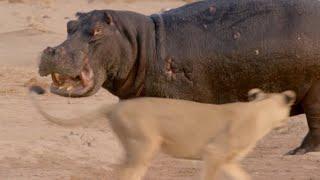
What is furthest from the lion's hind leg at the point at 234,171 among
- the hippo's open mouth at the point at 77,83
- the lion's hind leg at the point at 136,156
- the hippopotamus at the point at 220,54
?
the hippo's open mouth at the point at 77,83

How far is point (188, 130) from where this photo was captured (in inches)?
291

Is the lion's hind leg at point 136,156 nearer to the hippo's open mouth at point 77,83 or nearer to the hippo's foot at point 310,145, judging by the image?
the hippo's open mouth at point 77,83

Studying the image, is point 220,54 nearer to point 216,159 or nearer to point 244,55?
point 244,55

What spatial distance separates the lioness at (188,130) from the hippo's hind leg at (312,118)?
1536 mm

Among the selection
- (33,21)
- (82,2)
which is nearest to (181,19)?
(33,21)

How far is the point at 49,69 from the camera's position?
854cm

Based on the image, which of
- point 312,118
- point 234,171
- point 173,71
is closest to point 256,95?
point 234,171

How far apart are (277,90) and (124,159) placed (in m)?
2.12

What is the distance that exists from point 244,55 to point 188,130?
67.3 inches

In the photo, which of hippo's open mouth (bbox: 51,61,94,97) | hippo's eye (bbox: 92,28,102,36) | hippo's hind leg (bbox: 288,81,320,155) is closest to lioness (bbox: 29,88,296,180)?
hippo's open mouth (bbox: 51,61,94,97)

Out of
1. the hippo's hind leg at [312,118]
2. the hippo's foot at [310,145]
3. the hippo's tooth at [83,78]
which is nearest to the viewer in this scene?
the hippo's tooth at [83,78]

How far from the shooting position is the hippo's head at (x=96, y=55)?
852 centimetres

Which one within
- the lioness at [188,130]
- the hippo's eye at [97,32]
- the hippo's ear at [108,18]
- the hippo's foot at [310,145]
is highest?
the hippo's ear at [108,18]

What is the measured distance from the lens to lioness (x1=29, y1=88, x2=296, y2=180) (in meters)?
7.25
